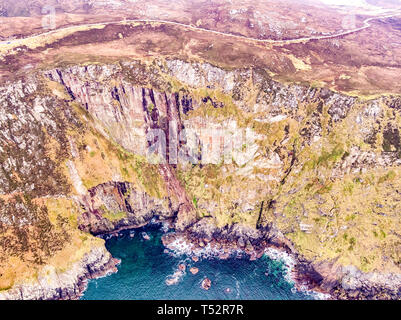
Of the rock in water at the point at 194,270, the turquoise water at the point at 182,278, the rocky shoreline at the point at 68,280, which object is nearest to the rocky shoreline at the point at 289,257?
the turquoise water at the point at 182,278

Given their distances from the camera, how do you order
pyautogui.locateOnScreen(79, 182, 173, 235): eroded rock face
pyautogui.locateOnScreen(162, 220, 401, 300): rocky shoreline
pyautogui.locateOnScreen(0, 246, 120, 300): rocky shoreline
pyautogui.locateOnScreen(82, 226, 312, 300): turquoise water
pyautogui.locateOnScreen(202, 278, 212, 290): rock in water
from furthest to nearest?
pyautogui.locateOnScreen(79, 182, 173, 235): eroded rock face → pyautogui.locateOnScreen(202, 278, 212, 290): rock in water → pyautogui.locateOnScreen(82, 226, 312, 300): turquoise water → pyautogui.locateOnScreen(162, 220, 401, 300): rocky shoreline → pyautogui.locateOnScreen(0, 246, 120, 300): rocky shoreline

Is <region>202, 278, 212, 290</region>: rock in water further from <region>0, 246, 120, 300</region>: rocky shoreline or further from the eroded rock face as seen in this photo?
the eroded rock face

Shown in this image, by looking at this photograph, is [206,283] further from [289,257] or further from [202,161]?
[202,161]

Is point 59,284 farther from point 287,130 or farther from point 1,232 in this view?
point 287,130

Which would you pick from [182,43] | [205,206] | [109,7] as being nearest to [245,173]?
[205,206]

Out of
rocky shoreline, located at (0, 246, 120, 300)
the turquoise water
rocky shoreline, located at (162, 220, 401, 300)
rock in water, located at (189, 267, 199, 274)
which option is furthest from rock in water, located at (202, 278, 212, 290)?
rocky shoreline, located at (0, 246, 120, 300)

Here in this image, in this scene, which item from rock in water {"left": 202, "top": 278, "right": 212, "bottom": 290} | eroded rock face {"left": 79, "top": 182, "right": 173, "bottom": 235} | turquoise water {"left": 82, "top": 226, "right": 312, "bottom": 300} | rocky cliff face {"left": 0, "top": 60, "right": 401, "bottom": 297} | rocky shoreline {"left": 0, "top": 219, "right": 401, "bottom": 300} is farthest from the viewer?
eroded rock face {"left": 79, "top": 182, "right": 173, "bottom": 235}
